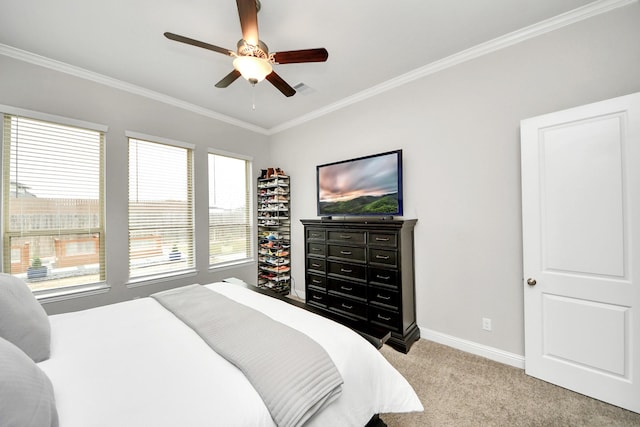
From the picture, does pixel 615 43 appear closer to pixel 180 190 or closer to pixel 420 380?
pixel 420 380

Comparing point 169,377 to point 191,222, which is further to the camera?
point 191,222

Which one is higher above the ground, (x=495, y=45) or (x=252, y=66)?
(x=495, y=45)

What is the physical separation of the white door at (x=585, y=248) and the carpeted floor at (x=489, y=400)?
0.12m

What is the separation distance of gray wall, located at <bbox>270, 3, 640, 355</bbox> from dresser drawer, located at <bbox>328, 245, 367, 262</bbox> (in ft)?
2.00

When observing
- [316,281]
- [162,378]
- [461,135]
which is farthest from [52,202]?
[461,135]

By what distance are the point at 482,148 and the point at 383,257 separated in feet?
4.60

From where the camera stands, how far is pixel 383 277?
8.54 ft

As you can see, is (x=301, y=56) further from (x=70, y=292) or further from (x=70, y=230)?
(x=70, y=292)

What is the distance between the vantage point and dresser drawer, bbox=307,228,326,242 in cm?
318

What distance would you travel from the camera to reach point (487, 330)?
231cm

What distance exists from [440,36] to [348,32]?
2.69 feet

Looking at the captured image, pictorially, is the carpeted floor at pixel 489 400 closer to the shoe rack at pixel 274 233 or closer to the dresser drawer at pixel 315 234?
the dresser drawer at pixel 315 234

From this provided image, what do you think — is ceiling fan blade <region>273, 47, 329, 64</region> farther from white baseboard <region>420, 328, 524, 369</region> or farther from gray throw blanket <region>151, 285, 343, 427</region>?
white baseboard <region>420, 328, 524, 369</region>

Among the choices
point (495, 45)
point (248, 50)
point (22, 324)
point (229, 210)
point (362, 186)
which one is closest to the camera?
point (22, 324)
